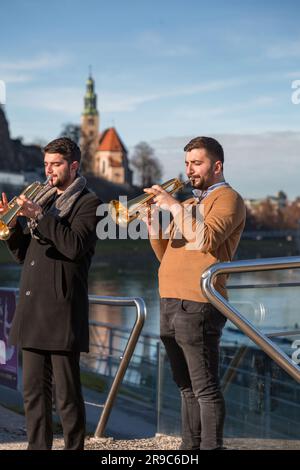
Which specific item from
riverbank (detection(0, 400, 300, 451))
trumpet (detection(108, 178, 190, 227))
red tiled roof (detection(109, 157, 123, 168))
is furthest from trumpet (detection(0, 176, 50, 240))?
red tiled roof (detection(109, 157, 123, 168))

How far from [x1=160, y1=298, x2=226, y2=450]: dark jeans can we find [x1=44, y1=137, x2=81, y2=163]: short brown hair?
68 centimetres

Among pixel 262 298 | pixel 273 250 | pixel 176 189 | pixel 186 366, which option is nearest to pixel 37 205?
pixel 176 189

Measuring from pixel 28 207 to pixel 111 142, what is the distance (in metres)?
145

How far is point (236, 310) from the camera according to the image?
3.69 metres

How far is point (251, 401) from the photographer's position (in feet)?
15.6

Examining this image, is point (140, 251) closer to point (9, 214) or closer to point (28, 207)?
point (9, 214)

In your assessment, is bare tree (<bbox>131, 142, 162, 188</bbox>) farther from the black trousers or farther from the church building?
the black trousers

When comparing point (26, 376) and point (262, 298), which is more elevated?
point (262, 298)

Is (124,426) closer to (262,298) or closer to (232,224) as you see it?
(262,298)

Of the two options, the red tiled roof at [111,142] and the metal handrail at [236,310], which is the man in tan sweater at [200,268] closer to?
the metal handrail at [236,310]

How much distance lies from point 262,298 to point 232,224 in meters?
1.13

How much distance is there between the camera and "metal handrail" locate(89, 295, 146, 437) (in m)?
4.69

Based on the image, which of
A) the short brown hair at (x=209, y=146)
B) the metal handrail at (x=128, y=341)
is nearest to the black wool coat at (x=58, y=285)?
the short brown hair at (x=209, y=146)

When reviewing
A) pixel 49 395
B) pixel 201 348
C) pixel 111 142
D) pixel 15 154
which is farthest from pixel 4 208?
pixel 111 142
